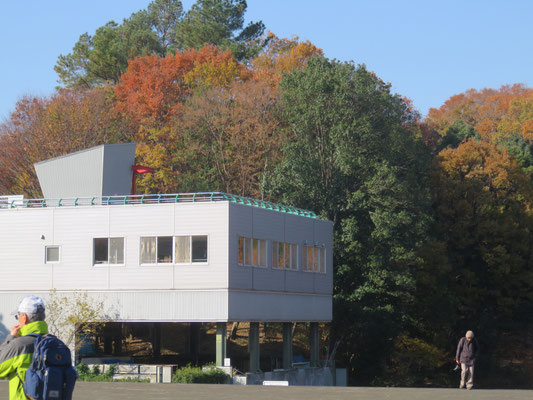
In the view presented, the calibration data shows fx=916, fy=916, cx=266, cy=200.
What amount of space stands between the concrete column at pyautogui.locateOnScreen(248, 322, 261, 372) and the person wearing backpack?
31.9 meters

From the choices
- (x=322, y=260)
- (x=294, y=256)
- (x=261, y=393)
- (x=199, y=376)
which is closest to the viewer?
(x=261, y=393)

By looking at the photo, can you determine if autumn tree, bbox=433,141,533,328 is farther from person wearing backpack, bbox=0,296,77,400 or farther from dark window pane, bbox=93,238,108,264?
person wearing backpack, bbox=0,296,77,400

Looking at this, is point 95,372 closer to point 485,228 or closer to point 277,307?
point 277,307

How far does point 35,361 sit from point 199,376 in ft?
91.0

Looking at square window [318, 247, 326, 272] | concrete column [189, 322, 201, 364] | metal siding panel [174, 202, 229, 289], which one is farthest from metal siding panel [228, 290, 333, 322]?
concrete column [189, 322, 201, 364]

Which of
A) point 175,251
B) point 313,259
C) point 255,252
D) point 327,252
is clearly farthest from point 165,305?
point 327,252

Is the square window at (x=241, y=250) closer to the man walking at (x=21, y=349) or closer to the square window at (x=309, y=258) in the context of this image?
the square window at (x=309, y=258)

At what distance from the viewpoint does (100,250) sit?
4041 cm

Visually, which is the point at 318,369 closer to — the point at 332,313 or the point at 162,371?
the point at 332,313

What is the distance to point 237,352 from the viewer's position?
5547 cm

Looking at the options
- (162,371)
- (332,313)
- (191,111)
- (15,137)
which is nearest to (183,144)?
(191,111)

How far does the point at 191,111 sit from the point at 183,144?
2827 millimetres

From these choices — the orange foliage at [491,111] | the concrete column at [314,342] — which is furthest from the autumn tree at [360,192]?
the orange foliage at [491,111]

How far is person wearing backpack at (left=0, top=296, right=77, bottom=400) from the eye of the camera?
340 inches
